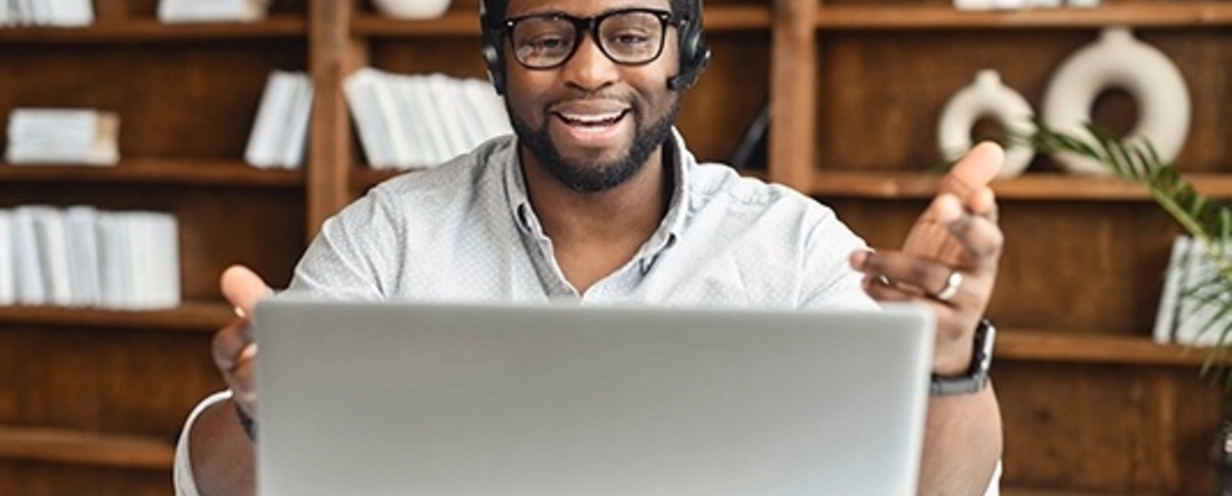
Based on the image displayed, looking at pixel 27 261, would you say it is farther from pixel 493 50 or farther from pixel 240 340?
pixel 240 340

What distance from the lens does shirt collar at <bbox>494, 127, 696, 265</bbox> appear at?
161cm

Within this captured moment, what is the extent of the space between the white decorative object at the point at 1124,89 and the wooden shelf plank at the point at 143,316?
169 cm

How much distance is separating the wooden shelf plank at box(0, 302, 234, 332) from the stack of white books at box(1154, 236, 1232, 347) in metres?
1.82

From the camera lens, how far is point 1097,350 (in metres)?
2.94

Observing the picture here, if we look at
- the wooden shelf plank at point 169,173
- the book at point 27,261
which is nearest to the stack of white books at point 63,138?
the wooden shelf plank at point 169,173

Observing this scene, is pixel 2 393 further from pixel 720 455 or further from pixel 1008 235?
pixel 720 455

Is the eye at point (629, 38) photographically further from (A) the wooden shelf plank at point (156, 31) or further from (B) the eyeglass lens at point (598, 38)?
(A) the wooden shelf plank at point (156, 31)

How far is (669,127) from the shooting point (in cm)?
163

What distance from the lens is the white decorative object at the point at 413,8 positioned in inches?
125

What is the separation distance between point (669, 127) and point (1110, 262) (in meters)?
1.68

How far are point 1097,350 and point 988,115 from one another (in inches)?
18.4

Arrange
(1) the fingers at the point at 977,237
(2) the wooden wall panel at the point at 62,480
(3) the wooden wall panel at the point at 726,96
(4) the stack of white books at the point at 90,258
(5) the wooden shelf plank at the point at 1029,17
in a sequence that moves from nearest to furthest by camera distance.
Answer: (1) the fingers at the point at 977,237
(5) the wooden shelf plank at the point at 1029,17
(3) the wooden wall panel at the point at 726,96
(4) the stack of white books at the point at 90,258
(2) the wooden wall panel at the point at 62,480

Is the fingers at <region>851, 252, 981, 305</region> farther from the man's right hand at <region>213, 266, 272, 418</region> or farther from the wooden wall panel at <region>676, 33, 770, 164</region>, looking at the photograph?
the wooden wall panel at <region>676, 33, 770, 164</region>

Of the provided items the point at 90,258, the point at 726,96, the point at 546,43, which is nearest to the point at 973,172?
the point at 546,43
